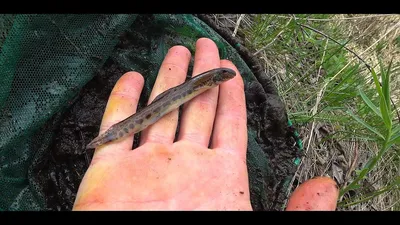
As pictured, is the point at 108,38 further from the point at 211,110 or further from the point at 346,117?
the point at 346,117

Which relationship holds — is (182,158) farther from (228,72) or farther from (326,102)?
(326,102)

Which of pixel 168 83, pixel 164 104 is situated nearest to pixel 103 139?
pixel 164 104

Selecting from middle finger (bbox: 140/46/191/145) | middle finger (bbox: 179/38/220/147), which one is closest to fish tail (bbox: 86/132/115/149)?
middle finger (bbox: 140/46/191/145)

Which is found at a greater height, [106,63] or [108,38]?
[108,38]

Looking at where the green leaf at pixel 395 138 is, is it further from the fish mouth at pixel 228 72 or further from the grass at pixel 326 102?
the fish mouth at pixel 228 72

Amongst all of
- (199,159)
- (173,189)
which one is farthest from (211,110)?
(173,189)
